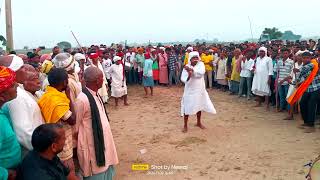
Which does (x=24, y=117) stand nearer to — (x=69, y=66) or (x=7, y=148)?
(x=7, y=148)

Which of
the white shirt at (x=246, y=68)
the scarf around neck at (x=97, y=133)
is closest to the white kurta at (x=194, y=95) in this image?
the white shirt at (x=246, y=68)

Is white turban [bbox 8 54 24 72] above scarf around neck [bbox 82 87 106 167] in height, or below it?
above

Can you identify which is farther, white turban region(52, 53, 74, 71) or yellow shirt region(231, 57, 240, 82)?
yellow shirt region(231, 57, 240, 82)

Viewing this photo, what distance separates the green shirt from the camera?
2.50 metres

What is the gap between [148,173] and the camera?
5426 mm

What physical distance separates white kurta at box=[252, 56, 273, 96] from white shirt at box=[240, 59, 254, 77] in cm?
89

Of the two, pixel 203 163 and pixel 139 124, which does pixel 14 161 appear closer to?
pixel 203 163

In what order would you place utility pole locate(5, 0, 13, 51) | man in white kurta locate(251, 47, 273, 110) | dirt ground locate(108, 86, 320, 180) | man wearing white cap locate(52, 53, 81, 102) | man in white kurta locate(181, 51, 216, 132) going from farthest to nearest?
utility pole locate(5, 0, 13, 51) → man in white kurta locate(251, 47, 273, 110) → man in white kurta locate(181, 51, 216, 132) → dirt ground locate(108, 86, 320, 180) → man wearing white cap locate(52, 53, 81, 102)

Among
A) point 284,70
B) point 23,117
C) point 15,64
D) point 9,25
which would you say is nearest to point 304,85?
point 284,70

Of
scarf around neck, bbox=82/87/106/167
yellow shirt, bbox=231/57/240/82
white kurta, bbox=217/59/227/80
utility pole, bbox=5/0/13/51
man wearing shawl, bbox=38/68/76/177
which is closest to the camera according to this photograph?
man wearing shawl, bbox=38/68/76/177

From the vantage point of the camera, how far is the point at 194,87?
24.0ft

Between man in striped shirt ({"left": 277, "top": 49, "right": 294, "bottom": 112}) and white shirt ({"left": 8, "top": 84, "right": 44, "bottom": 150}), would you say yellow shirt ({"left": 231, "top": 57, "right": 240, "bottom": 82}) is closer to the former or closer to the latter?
man in striped shirt ({"left": 277, "top": 49, "right": 294, "bottom": 112})

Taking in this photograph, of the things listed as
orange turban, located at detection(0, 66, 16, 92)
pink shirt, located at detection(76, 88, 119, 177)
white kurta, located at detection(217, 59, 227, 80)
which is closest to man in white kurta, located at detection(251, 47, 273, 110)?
white kurta, located at detection(217, 59, 227, 80)

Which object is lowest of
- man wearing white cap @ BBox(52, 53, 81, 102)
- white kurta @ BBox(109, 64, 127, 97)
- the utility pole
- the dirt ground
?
the dirt ground
